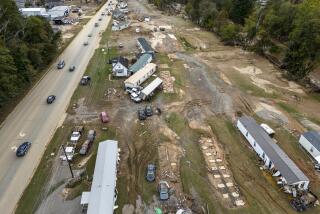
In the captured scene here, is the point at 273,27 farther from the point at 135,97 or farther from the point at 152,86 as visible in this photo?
the point at 135,97

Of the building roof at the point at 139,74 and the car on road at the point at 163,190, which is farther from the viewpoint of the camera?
the building roof at the point at 139,74

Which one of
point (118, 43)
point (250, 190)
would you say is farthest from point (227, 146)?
point (118, 43)

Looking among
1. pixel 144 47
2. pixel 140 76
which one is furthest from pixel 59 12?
pixel 140 76

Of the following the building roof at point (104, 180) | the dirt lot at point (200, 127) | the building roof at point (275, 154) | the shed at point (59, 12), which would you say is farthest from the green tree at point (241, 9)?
the building roof at point (104, 180)

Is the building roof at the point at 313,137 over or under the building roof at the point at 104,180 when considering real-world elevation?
over

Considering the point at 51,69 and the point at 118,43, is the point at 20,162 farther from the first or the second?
the point at 118,43

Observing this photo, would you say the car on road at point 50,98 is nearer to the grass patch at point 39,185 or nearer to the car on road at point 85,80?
the car on road at point 85,80
